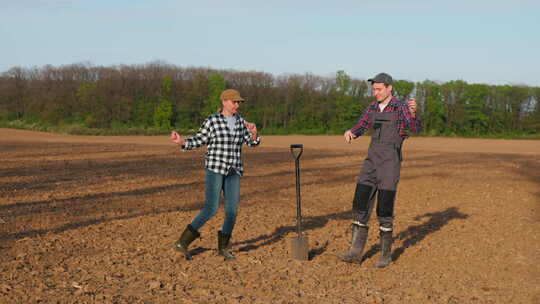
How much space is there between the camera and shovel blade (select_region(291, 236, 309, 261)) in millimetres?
6383

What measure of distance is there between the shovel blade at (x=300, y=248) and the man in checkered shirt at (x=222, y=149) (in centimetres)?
85

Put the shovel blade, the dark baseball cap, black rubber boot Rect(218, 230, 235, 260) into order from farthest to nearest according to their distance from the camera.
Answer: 1. the shovel blade
2. black rubber boot Rect(218, 230, 235, 260)
3. the dark baseball cap

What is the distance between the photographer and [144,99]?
53.5 meters

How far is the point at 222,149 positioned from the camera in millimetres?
5820

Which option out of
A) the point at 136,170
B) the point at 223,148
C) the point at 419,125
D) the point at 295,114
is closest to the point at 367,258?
the point at 419,125

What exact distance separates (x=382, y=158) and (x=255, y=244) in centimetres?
232

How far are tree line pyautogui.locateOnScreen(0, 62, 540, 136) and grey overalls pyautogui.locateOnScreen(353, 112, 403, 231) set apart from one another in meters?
44.9

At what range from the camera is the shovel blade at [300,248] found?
Answer: 6.38 metres

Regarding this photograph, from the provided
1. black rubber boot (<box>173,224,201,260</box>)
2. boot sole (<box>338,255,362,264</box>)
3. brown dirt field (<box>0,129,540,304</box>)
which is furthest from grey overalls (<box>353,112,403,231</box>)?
black rubber boot (<box>173,224,201,260</box>)

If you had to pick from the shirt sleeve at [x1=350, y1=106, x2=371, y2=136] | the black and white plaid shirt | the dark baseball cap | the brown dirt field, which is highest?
the dark baseball cap

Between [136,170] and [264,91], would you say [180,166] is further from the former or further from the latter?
[264,91]

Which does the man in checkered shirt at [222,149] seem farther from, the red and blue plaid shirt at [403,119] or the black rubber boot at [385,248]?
the black rubber boot at [385,248]

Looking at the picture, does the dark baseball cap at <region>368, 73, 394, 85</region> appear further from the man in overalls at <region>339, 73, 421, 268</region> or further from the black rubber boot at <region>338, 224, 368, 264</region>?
the black rubber boot at <region>338, 224, 368, 264</region>

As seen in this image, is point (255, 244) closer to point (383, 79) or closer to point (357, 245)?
point (357, 245)
